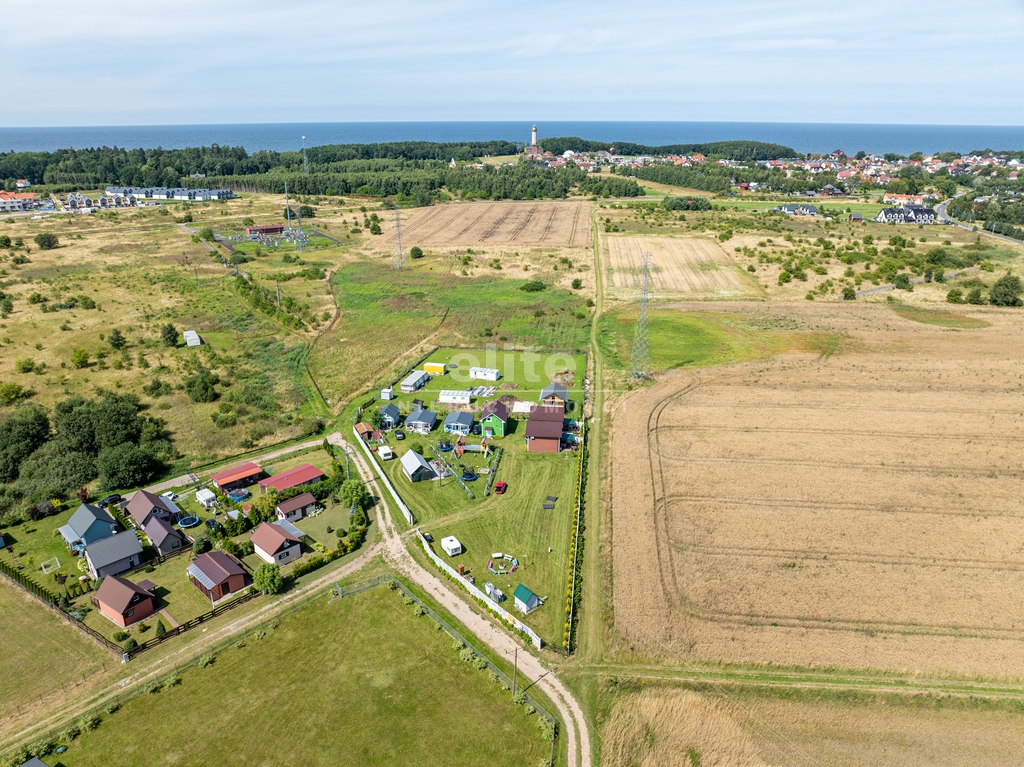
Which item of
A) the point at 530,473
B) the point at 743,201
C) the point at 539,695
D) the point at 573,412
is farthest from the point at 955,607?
the point at 743,201

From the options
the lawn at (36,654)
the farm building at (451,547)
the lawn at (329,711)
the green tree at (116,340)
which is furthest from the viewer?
the green tree at (116,340)

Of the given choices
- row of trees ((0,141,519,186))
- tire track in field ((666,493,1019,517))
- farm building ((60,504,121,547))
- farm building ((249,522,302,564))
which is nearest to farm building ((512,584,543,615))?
tire track in field ((666,493,1019,517))

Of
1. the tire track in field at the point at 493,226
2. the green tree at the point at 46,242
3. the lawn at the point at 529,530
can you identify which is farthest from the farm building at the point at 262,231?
the lawn at the point at 529,530

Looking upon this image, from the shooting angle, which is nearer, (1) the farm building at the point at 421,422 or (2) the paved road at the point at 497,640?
(2) the paved road at the point at 497,640

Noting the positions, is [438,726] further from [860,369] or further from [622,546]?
[860,369]

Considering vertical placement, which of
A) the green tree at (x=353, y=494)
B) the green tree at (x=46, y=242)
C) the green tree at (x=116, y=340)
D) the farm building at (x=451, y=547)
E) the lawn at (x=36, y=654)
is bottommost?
the lawn at (x=36, y=654)

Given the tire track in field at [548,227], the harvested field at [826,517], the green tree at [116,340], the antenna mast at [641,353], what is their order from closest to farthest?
the harvested field at [826,517] < the antenna mast at [641,353] < the green tree at [116,340] < the tire track in field at [548,227]

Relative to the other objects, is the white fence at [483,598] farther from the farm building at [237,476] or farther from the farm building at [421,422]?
the farm building at [237,476]

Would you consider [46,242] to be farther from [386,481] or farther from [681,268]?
[681,268]

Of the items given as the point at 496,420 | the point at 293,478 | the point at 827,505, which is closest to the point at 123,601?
the point at 293,478
